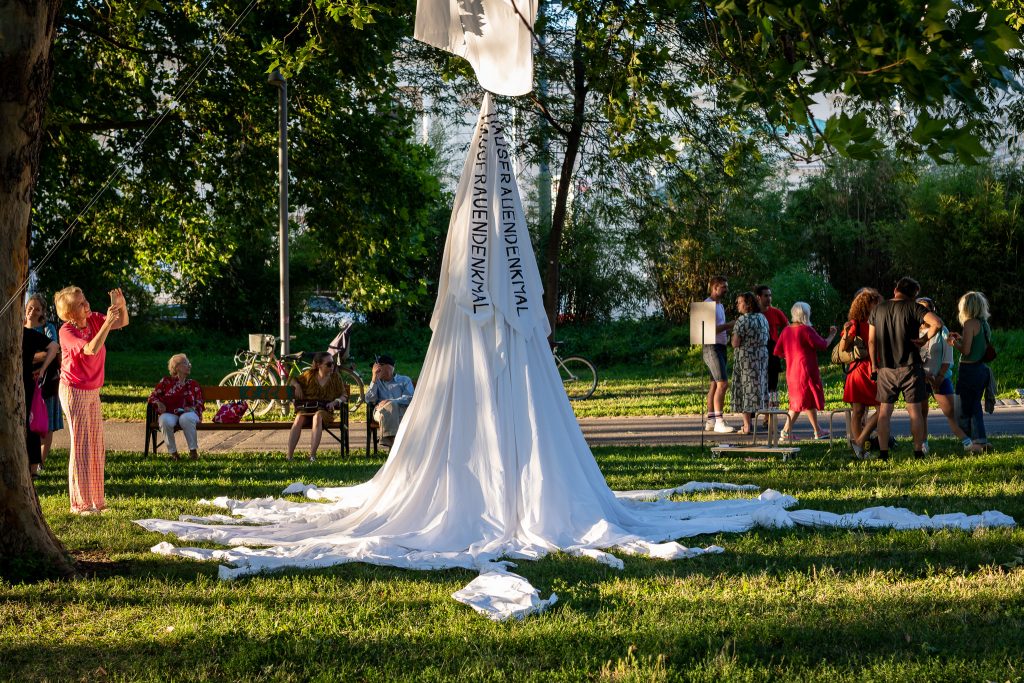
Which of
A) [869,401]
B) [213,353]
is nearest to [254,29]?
[869,401]

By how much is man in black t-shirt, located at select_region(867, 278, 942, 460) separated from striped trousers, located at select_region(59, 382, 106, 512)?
24.4 ft

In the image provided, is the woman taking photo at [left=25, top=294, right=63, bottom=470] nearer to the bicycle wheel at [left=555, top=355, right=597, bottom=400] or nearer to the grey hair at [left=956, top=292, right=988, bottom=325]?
the grey hair at [left=956, top=292, right=988, bottom=325]

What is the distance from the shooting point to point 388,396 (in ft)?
43.8

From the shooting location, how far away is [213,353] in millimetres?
35562

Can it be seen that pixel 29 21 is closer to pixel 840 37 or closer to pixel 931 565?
pixel 840 37

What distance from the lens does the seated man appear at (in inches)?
512

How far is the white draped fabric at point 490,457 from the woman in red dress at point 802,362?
17.5 feet

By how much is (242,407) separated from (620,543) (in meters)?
8.52

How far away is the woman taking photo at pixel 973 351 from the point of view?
11656mm

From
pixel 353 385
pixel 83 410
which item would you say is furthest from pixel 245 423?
pixel 353 385

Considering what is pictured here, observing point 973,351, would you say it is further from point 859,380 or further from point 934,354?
point 859,380

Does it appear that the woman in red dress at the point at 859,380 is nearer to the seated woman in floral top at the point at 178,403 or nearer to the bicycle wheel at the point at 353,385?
the seated woman in floral top at the point at 178,403

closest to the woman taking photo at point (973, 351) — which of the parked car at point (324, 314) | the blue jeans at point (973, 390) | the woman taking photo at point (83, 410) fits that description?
the blue jeans at point (973, 390)

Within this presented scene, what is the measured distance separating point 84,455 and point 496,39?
15.3 ft
